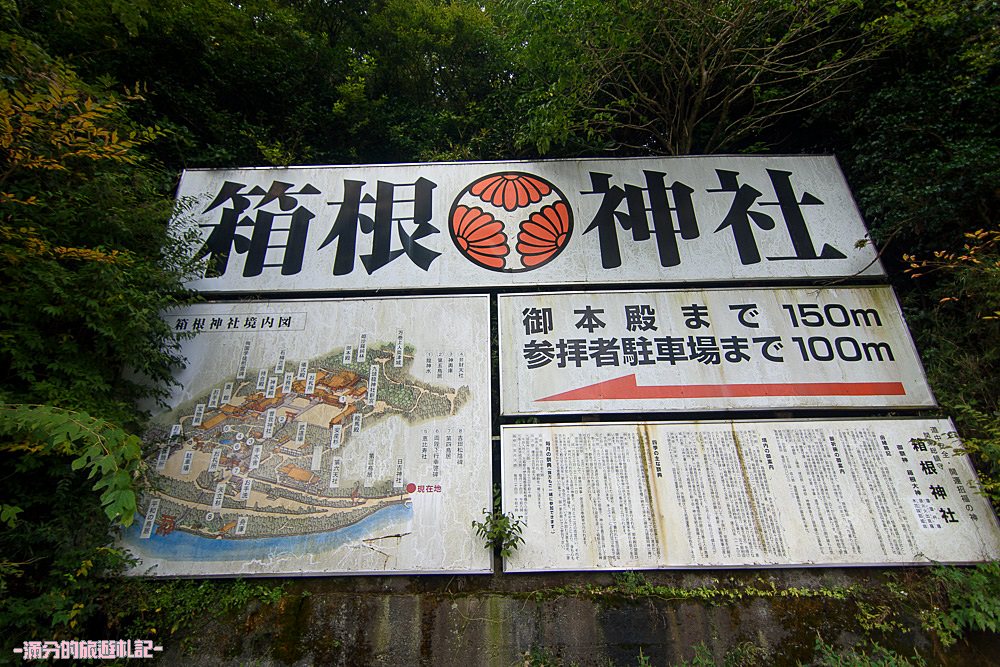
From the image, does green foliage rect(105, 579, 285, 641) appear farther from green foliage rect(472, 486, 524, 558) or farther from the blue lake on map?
green foliage rect(472, 486, 524, 558)

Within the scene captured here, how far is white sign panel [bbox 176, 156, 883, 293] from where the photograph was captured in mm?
5484

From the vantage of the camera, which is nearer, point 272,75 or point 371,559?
point 371,559

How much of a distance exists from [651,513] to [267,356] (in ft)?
13.4

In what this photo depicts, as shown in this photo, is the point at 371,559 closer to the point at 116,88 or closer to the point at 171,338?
the point at 171,338

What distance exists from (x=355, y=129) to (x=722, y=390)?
6137 mm

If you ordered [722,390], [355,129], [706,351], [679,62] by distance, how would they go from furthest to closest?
[355,129] → [679,62] → [706,351] → [722,390]

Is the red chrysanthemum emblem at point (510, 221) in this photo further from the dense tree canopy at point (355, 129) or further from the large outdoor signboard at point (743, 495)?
the large outdoor signboard at point (743, 495)

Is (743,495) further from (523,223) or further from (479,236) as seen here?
(479,236)

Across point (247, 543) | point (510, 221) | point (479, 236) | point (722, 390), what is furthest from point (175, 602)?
point (722, 390)

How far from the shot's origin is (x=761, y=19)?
18.9 feet

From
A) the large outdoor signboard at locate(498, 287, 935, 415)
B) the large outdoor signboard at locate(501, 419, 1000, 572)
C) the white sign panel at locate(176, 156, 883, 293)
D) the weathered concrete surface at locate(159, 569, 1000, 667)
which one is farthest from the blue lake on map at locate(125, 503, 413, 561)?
the white sign panel at locate(176, 156, 883, 293)

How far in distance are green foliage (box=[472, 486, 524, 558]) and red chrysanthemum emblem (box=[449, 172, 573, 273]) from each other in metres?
2.66

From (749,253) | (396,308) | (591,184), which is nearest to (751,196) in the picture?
(749,253)

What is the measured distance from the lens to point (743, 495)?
14.1ft
